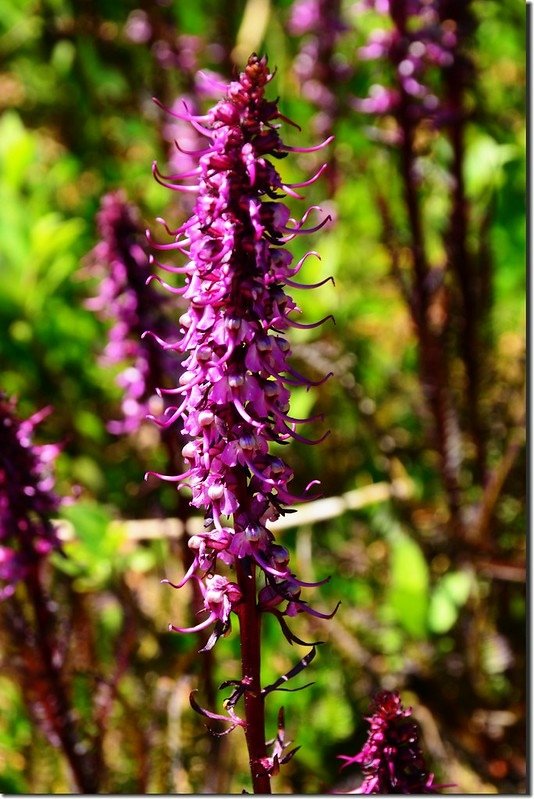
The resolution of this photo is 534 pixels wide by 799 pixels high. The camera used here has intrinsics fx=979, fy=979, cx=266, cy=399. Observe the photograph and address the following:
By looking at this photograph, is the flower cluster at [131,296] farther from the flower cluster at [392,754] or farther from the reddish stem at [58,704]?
the flower cluster at [392,754]

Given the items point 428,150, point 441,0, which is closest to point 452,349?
point 428,150

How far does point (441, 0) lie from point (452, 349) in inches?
40.4

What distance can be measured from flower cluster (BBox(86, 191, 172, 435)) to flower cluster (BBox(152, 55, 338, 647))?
97cm

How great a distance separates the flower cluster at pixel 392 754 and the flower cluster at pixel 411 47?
65.0 inches

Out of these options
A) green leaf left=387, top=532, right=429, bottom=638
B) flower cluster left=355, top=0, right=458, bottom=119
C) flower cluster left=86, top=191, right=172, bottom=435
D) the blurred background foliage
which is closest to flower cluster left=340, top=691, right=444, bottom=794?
the blurred background foliage

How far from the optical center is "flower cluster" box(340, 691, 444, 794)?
1288mm

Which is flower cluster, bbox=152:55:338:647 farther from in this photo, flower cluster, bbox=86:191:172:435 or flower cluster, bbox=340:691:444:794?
flower cluster, bbox=86:191:172:435

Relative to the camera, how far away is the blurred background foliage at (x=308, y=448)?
8.13 ft

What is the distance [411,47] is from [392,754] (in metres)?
1.79

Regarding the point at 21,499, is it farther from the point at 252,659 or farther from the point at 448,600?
the point at 448,600

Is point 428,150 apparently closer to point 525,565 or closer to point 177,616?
point 525,565

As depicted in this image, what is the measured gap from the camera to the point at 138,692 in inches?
104

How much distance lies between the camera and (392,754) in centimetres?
129

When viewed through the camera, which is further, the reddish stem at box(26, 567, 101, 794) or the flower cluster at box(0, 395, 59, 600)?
the reddish stem at box(26, 567, 101, 794)
